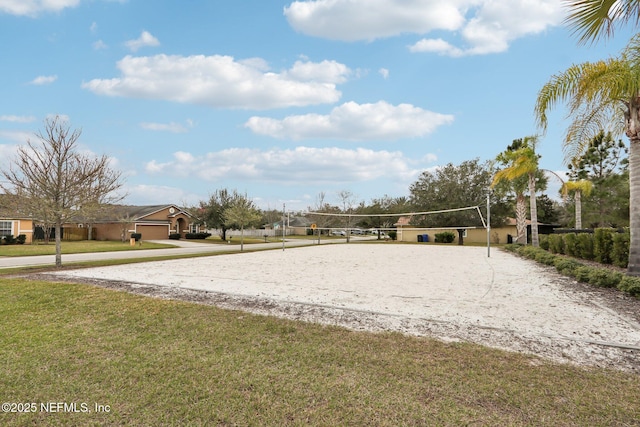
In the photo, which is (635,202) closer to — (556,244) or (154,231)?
(556,244)

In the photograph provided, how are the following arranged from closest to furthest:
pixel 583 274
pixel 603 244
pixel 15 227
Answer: pixel 583 274, pixel 603 244, pixel 15 227

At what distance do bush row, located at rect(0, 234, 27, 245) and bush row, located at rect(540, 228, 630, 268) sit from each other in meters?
33.5

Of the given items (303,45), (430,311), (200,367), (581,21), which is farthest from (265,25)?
(200,367)

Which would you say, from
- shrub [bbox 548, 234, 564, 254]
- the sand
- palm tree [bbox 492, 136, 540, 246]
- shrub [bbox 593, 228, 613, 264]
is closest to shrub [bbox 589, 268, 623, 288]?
the sand

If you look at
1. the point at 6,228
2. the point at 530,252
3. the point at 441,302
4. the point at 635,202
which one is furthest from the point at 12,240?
the point at 635,202

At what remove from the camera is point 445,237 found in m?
32.9

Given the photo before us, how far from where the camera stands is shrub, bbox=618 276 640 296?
646 centimetres

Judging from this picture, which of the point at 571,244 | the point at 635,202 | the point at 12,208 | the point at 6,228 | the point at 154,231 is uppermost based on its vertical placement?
the point at 12,208

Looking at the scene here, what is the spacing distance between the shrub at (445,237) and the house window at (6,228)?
35.6m

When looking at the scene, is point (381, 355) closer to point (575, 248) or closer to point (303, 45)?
point (303, 45)

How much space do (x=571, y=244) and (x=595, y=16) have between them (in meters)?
11.2

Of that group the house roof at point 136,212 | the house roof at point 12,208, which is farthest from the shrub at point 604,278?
the house roof at point 136,212

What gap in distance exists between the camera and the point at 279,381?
9.62 ft

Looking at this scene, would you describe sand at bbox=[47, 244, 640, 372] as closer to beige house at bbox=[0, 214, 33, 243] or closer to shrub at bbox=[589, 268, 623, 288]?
shrub at bbox=[589, 268, 623, 288]
